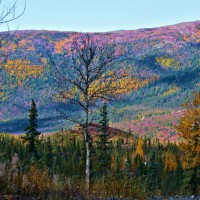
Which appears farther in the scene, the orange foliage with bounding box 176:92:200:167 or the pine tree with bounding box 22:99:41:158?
the pine tree with bounding box 22:99:41:158

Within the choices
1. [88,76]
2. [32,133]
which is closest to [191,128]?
[88,76]

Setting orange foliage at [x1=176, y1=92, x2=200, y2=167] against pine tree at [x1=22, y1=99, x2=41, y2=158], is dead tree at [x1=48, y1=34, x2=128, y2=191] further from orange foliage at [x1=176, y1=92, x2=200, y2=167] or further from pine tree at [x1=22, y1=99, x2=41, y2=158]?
pine tree at [x1=22, y1=99, x2=41, y2=158]

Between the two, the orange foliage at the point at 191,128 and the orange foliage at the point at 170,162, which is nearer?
the orange foliage at the point at 191,128

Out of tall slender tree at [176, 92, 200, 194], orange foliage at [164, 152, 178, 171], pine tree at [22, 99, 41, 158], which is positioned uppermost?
tall slender tree at [176, 92, 200, 194]

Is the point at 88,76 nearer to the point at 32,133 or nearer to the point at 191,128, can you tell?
the point at 191,128

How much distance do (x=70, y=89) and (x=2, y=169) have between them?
968cm

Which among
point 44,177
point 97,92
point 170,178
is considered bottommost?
point 170,178

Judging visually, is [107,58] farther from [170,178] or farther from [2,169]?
[170,178]

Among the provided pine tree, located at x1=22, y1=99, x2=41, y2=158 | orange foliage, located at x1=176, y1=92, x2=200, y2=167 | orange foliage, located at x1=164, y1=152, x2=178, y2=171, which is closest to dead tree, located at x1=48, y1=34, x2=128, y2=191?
orange foliage, located at x1=176, y1=92, x2=200, y2=167

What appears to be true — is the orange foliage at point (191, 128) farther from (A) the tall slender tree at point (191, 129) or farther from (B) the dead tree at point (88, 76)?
(B) the dead tree at point (88, 76)

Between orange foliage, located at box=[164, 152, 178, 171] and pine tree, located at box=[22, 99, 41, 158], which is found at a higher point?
pine tree, located at box=[22, 99, 41, 158]

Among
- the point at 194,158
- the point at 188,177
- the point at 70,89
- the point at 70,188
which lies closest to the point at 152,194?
the point at 70,188

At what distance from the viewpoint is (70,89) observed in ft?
73.8

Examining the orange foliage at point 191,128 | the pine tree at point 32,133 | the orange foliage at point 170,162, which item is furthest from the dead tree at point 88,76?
the orange foliage at point 170,162
